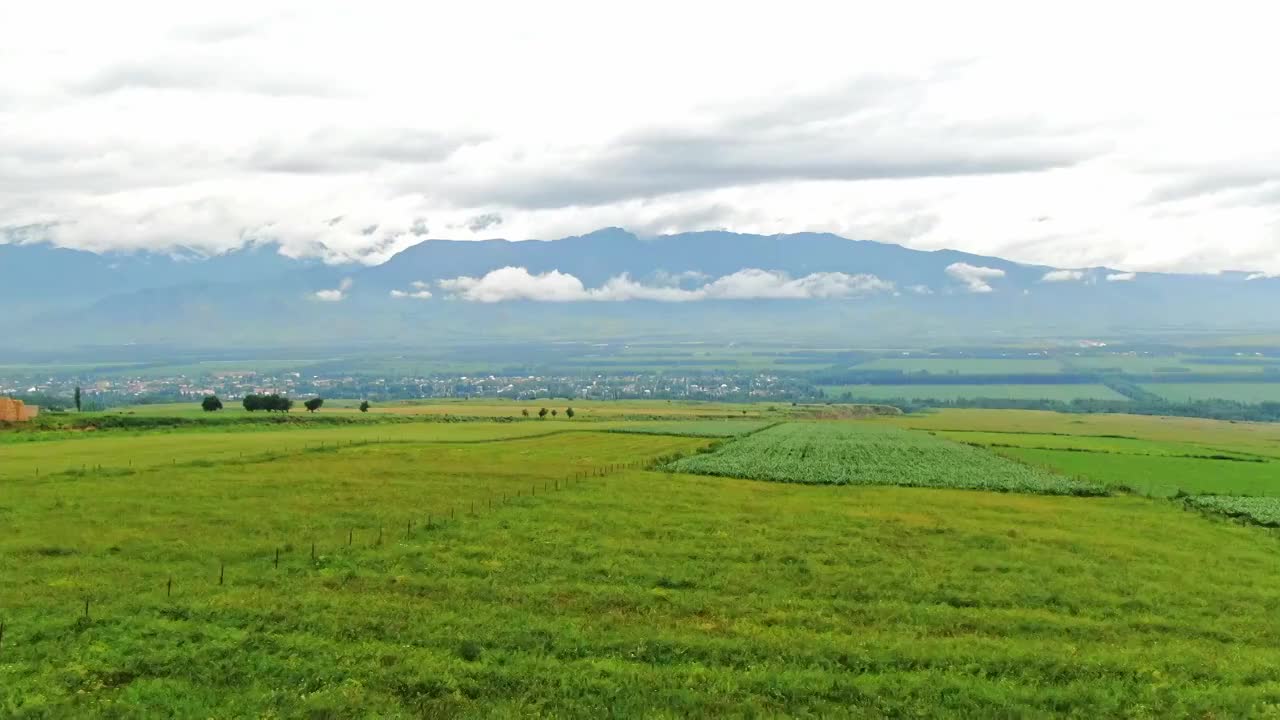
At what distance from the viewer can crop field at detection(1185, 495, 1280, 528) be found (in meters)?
39.7

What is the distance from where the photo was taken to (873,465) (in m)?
60.7

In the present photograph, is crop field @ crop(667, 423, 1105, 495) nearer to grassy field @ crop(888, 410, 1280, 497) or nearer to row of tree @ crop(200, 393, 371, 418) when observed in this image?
grassy field @ crop(888, 410, 1280, 497)

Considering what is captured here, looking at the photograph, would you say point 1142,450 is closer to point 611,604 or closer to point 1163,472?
point 1163,472

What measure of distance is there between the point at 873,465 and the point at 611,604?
41.4 metres

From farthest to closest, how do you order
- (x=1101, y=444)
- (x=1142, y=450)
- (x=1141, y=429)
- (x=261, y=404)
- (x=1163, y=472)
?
(x=261, y=404) → (x=1141, y=429) → (x=1101, y=444) → (x=1142, y=450) → (x=1163, y=472)

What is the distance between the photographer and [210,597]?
22172mm

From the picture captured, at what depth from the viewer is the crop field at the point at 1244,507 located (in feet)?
130

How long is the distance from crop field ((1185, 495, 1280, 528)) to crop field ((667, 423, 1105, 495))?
5.40 m

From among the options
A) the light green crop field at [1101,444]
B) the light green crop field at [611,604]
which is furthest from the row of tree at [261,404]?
the light green crop field at [1101,444]

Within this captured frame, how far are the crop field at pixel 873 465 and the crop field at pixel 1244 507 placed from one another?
540 centimetres

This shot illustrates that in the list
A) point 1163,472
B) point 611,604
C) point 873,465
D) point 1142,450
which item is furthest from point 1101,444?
point 611,604

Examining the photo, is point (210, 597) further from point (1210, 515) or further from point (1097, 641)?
point (1210, 515)

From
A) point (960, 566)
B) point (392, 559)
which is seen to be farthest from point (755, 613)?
point (392, 559)

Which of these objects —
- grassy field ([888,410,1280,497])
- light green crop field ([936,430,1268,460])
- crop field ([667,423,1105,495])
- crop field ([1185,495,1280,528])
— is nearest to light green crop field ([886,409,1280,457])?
grassy field ([888,410,1280,497])
